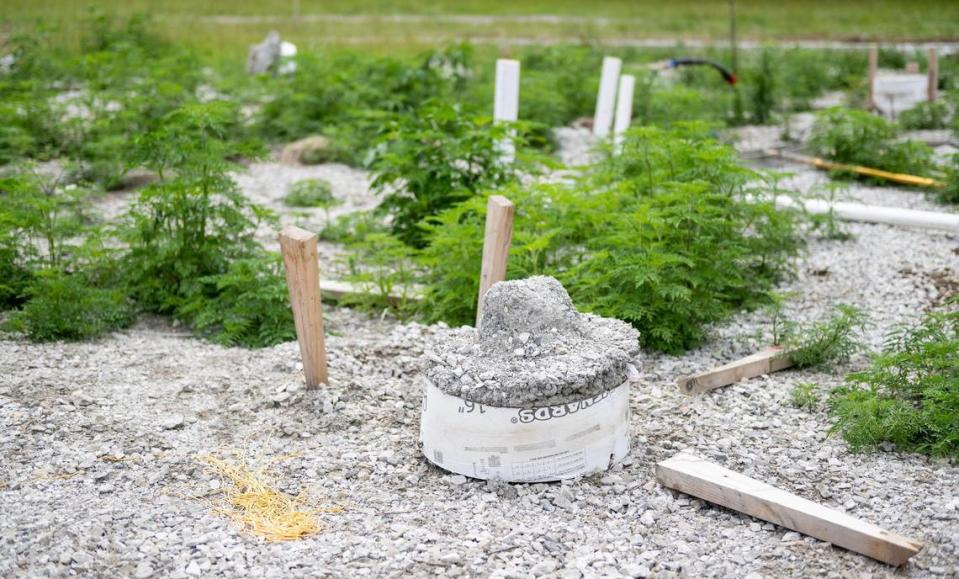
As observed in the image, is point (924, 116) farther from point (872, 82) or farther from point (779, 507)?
point (779, 507)

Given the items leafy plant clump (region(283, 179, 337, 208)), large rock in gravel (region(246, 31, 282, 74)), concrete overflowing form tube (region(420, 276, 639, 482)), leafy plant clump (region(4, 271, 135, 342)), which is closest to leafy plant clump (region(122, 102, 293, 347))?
leafy plant clump (region(4, 271, 135, 342))

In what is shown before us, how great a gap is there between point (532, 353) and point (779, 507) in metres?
1.14

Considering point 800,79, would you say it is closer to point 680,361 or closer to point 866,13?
point 680,361

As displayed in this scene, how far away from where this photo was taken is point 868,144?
9570mm

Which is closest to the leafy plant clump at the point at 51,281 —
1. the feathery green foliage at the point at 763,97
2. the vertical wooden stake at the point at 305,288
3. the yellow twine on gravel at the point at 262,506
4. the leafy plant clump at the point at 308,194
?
the vertical wooden stake at the point at 305,288

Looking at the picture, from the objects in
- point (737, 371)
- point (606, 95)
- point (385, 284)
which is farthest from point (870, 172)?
point (385, 284)

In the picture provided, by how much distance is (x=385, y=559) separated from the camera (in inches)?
148

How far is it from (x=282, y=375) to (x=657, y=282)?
1.98 meters

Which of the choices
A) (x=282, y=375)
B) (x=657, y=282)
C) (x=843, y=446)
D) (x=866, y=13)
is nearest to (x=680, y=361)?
(x=657, y=282)

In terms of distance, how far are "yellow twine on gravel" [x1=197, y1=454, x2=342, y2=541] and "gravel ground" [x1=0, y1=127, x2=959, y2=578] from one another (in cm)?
6

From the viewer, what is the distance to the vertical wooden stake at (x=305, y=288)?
489cm

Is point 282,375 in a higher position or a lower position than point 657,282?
lower

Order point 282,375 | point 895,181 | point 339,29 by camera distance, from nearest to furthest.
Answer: point 282,375 → point 895,181 → point 339,29

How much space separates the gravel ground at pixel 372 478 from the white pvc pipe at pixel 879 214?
68.9 inches
